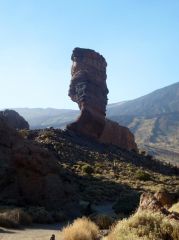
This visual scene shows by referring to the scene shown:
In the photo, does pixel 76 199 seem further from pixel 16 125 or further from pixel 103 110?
pixel 16 125

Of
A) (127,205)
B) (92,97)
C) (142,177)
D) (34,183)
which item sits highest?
(92,97)

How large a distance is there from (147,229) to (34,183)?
60.0 ft

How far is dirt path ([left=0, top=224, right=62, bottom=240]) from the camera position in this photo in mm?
20344

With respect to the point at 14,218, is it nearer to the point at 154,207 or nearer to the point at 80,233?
the point at 80,233

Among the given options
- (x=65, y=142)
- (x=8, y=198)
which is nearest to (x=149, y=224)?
(x=8, y=198)

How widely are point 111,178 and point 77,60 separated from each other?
34.2 meters

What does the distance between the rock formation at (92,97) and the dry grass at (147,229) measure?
70562 millimetres

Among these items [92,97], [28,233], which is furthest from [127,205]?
[92,97]

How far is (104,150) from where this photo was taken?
8644 centimetres

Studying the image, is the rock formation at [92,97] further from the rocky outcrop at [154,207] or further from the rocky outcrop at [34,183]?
the rocky outcrop at [154,207]

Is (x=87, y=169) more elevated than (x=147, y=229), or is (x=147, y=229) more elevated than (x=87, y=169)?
(x=147, y=229)

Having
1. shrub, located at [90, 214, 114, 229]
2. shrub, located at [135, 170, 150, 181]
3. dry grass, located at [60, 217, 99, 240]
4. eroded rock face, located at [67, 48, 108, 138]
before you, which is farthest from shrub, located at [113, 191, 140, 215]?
eroded rock face, located at [67, 48, 108, 138]

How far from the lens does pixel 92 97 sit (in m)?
89.7

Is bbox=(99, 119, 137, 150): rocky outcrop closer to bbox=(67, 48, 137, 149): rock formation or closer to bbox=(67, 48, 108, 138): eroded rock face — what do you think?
bbox=(67, 48, 137, 149): rock formation
